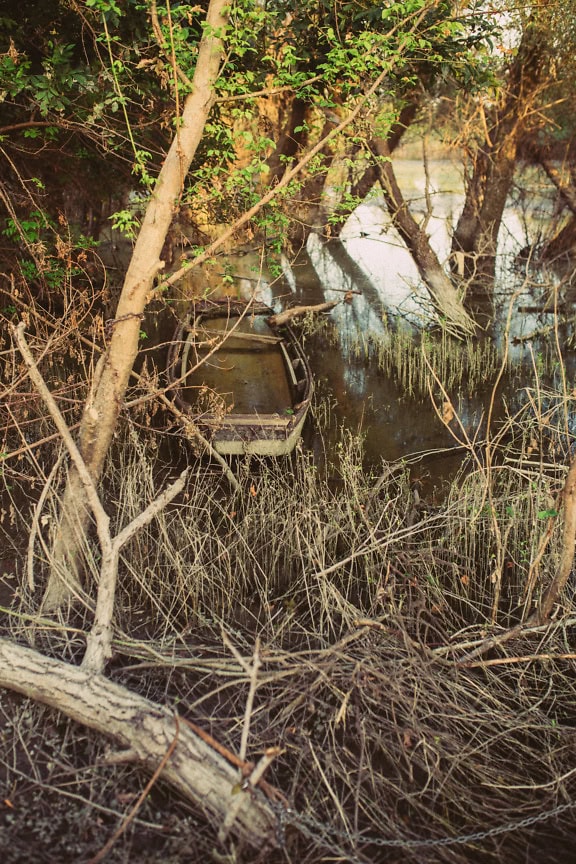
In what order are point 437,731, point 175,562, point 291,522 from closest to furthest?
point 437,731 → point 175,562 → point 291,522

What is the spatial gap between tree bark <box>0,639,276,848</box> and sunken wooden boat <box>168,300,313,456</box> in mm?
2936

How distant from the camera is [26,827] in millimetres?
3895

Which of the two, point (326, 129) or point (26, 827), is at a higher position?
point (326, 129)

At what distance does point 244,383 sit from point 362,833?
6.73m

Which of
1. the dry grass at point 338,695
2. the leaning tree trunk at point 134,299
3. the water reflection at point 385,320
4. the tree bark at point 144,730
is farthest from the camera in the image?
the water reflection at point 385,320

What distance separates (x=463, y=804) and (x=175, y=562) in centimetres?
259

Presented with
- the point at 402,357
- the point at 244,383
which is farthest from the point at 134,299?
the point at 402,357

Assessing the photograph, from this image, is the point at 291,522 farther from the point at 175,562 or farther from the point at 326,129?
the point at 326,129

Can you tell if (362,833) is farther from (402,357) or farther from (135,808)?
(402,357)

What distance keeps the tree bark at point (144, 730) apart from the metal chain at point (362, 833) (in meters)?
0.10

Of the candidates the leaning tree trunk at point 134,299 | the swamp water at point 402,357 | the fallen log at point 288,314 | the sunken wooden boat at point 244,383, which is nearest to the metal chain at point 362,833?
the leaning tree trunk at point 134,299

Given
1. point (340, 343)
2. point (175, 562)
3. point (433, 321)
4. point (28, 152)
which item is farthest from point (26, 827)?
point (433, 321)

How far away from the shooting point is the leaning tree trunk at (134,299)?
5.46 metres

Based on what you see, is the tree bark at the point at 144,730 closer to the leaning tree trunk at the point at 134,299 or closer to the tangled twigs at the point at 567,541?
the leaning tree trunk at the point at 134,299
